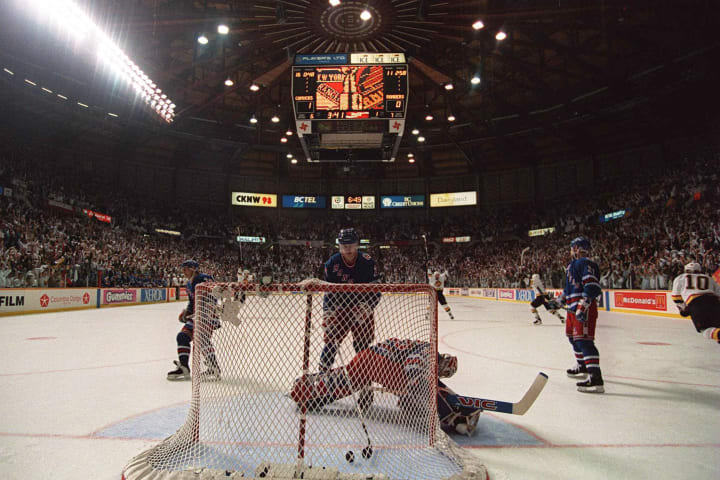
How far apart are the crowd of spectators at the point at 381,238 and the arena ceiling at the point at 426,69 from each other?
13.5ft

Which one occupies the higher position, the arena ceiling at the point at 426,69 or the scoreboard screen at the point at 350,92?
the arena ceiling at the point at 426,69

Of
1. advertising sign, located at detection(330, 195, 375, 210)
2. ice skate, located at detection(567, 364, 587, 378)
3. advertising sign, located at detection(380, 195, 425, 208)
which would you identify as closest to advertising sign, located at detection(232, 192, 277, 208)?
advertising sign, located at detection(330, 195, 375, 210)

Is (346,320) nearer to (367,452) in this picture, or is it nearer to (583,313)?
(367,452)

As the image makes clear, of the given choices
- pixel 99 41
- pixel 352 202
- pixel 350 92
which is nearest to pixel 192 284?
pixel 350 92

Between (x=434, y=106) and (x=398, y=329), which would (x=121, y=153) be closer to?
(x=434, y=106)

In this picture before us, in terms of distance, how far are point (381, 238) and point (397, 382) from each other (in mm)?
34742

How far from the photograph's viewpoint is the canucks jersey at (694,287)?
429 cm

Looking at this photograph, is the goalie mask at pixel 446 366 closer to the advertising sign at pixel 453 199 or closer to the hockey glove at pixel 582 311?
the hockey glove at pixel 582 311

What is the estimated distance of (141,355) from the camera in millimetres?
6770

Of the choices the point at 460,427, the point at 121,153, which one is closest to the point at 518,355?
the point at 460,427

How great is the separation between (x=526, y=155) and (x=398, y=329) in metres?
33.6

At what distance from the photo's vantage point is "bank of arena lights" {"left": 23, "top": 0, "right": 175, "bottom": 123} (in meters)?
14.1

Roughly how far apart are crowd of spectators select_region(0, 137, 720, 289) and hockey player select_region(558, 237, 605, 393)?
440 inches

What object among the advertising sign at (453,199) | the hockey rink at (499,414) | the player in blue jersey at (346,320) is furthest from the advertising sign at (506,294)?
the player in blue jersey at (346,320)
